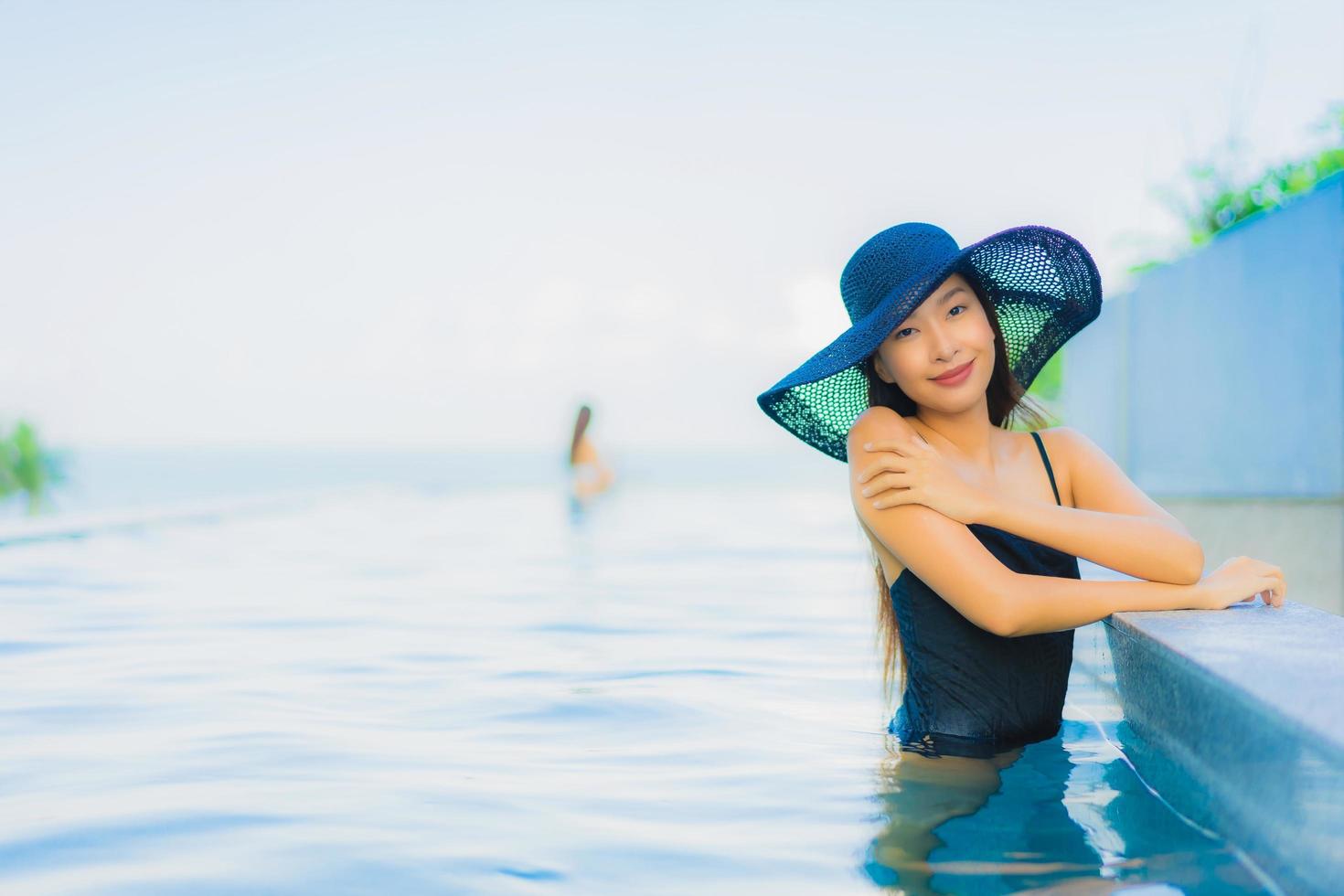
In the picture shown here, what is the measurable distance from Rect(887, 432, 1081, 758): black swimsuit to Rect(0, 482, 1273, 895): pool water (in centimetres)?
12

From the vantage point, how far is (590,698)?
13.5 feet

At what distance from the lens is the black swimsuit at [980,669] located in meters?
2.89

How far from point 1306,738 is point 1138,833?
0.89m

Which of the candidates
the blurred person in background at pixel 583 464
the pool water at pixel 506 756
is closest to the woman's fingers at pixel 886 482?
the pool water at pixel 506 756

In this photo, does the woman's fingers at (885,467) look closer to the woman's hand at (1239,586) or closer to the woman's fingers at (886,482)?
the woman's fingers at (886,482)

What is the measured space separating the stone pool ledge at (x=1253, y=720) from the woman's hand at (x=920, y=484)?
17.0 inches

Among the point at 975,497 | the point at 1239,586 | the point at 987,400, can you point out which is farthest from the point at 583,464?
the point at 975,497

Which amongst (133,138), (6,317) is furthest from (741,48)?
(6,317)

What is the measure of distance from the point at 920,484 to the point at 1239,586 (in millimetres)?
858

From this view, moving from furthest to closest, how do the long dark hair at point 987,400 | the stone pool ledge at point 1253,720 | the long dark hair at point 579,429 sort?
the long dark hair at point 579,429 → the long dark hair at point 987,400 → the stone pool ledge at point 1253,720

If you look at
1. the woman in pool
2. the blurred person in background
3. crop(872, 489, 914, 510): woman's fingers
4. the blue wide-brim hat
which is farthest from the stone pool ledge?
the blurred person in background

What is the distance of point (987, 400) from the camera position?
10.6 ft

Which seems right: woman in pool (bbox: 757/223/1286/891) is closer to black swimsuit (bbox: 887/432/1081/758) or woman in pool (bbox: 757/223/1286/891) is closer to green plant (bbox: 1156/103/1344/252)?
black swimsuit (bbox: 887/432/1081/758)

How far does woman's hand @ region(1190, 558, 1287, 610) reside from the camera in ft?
9.39
